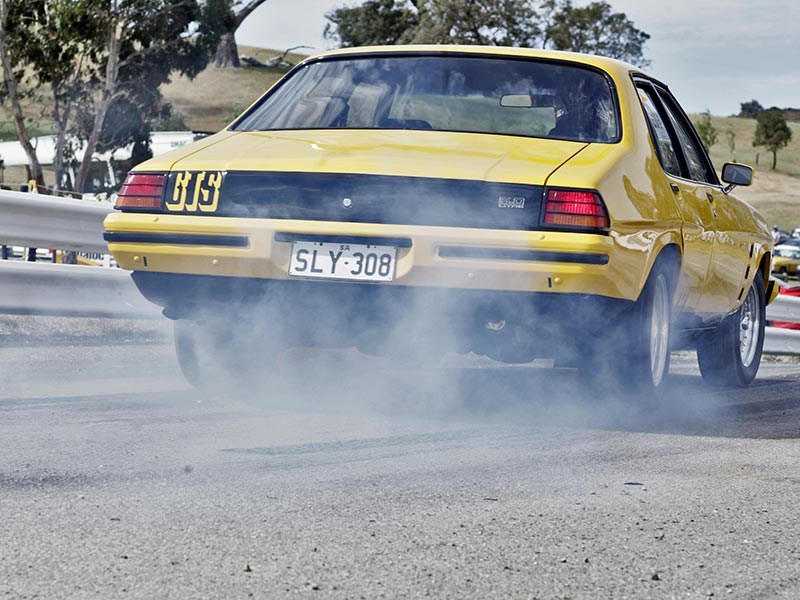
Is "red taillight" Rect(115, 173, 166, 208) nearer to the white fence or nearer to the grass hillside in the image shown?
the white fence

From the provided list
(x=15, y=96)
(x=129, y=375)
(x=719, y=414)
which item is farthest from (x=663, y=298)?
(x=15, y=96)

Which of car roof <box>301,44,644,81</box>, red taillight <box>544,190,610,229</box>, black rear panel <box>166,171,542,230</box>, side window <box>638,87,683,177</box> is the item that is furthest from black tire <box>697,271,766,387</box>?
black rear panel <box>166,171,542,230</box>

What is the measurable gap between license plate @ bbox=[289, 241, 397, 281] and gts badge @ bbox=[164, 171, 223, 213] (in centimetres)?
40

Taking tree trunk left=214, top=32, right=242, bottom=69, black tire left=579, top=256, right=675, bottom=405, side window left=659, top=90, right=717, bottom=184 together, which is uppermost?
side window left=659, top=90, right=717, bottom=184

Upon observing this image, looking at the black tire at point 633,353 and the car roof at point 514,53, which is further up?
the car roof at point 514,53

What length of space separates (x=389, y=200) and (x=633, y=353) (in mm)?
1157

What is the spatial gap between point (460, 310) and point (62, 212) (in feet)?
11.0

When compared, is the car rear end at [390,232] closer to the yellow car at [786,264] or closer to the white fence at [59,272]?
the white fence at [59,272]

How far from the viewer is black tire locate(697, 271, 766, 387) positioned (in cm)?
768

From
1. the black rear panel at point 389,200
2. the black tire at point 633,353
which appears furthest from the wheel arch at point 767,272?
the black rear panel at point 389,200

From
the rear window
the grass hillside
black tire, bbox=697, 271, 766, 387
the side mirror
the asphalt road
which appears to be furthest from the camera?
the grass hillside

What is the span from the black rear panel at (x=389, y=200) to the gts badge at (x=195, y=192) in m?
0.13

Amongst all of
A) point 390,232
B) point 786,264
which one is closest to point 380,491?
point 390,232

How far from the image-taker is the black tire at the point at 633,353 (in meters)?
5.32
